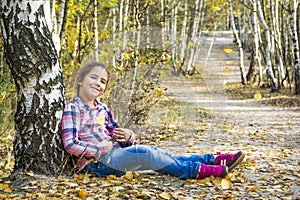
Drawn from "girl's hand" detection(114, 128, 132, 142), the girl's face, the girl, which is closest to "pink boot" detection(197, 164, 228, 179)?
the girl

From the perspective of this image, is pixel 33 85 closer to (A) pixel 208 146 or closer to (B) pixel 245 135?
(A) pixel 208 146

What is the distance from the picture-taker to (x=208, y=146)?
624 cm

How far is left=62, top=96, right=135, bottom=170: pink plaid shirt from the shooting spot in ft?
12.2

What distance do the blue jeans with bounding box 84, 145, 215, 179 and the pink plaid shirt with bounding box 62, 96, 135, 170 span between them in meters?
0.11

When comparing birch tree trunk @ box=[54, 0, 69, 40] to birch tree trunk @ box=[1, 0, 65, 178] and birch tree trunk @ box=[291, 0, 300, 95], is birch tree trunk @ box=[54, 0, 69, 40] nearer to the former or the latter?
birch tree trunk @ box=[1, 0, 65, 178]

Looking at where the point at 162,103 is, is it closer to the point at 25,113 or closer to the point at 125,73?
the point at 125,73

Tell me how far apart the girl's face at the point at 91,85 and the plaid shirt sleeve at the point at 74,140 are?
0.46 ft

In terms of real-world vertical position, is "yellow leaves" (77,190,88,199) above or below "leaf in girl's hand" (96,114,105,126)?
below

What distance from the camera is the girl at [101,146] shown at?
12.3ft

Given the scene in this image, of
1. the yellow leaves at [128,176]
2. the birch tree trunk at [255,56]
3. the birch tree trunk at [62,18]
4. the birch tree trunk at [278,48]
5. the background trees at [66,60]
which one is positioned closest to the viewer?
the background trees at [66,60]

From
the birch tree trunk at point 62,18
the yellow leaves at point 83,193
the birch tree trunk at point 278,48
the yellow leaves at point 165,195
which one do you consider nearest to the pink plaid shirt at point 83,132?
the yellow leaves at point 83,193

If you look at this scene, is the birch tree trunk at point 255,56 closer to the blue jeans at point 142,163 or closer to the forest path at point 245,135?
the forest path at point 245,135

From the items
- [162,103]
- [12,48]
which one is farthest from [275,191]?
[162,103]

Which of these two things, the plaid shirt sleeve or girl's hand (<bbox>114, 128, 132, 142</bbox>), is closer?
the plaid shirt sleeve
